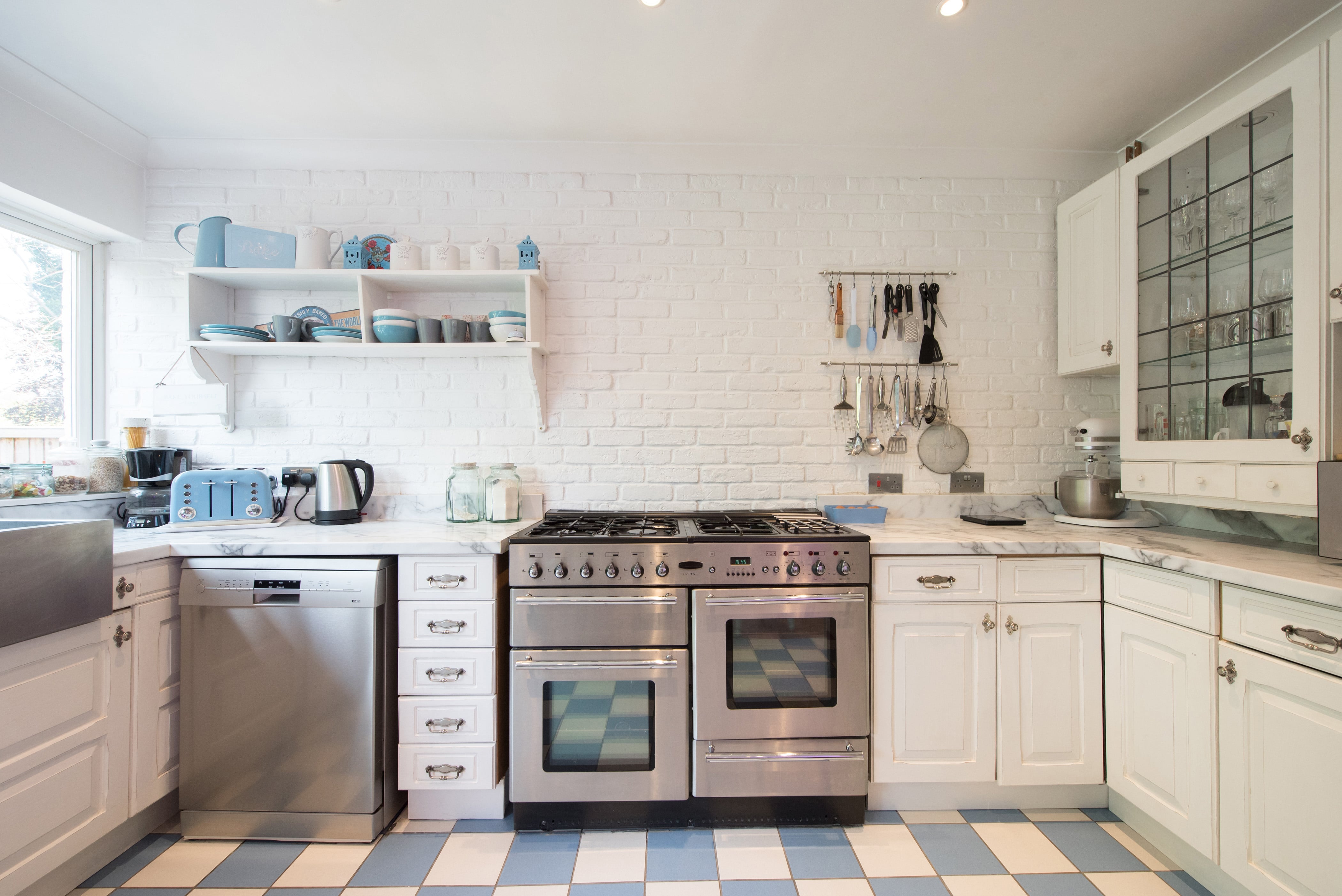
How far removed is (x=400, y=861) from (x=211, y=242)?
239cm

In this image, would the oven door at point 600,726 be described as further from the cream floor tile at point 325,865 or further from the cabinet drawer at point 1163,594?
the cabinet drawer at point 1163,594

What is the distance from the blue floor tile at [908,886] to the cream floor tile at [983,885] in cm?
2

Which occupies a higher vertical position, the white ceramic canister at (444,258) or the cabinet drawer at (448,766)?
the white ceramic canister at (444,258)

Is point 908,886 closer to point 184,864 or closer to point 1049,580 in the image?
point 1049,580

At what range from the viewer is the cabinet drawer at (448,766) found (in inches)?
74.0

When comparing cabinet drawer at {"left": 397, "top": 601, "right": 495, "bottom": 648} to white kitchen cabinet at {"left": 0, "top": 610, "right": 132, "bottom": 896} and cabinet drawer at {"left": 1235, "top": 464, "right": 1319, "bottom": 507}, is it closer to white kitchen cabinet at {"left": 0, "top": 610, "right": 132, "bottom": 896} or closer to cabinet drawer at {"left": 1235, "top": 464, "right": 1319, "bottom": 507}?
white kitchen cabinet at {"left": 0, "top": 610, "right": 132, "bottom": 896}

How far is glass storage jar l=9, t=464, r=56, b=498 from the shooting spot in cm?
204

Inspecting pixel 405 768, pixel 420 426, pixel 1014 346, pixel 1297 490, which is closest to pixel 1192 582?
pixel 1297 490

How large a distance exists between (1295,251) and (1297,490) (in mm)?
674

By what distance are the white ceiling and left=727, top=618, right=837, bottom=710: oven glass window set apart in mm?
1929

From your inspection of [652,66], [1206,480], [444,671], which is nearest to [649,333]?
[652,66]

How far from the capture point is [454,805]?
A: 1.94 metres

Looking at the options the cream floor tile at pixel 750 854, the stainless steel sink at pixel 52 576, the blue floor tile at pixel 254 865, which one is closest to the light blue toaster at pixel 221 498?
the stainless steel sink at pixel 52 576

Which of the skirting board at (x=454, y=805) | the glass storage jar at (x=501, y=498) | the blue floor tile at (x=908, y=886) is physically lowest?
the blue floor tile at (x=908, y=886)
